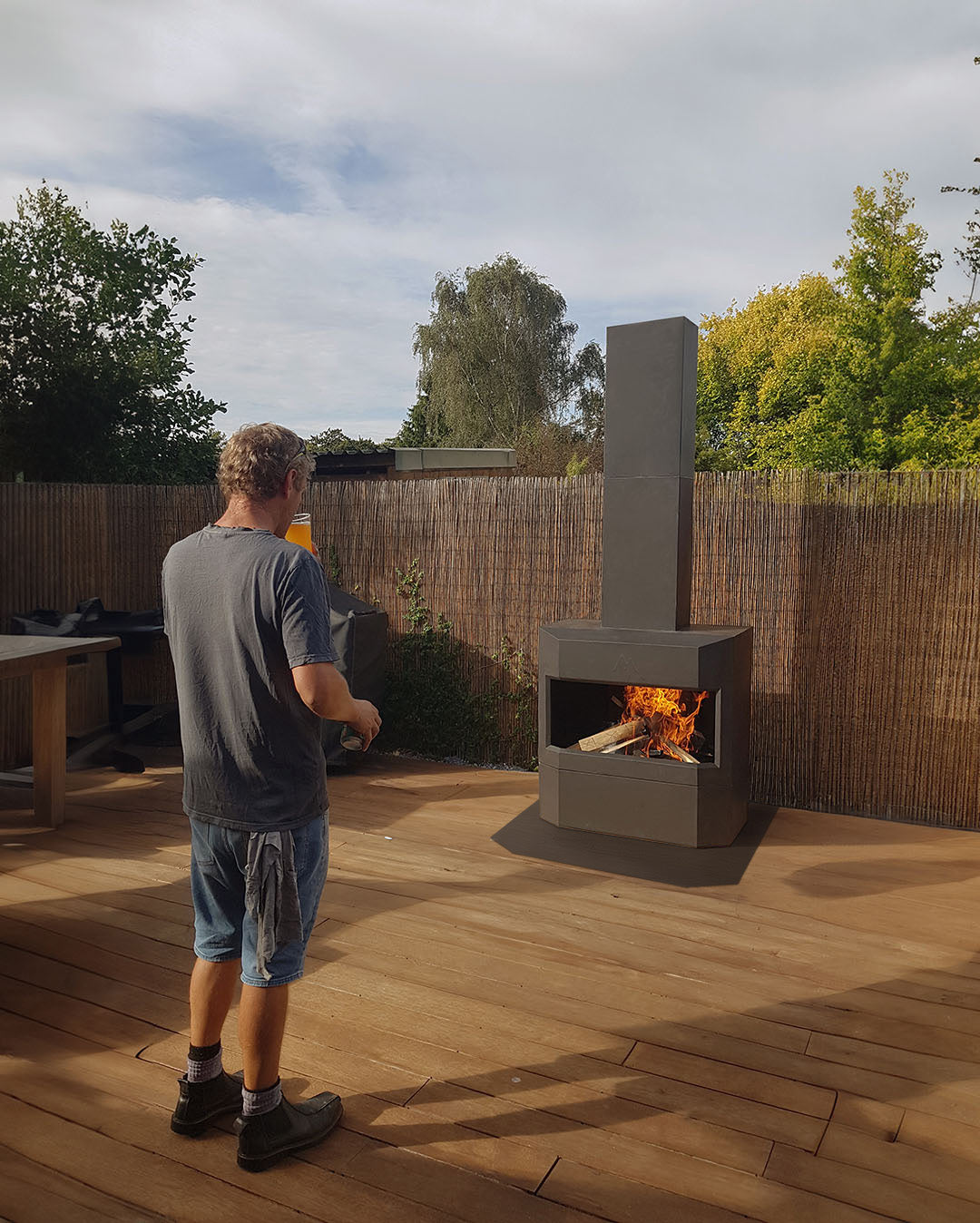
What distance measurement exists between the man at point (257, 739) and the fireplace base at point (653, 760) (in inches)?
74.9

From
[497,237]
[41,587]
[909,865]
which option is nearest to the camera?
[909,865]

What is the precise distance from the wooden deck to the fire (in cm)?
54

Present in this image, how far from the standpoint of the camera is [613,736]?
11.9ft

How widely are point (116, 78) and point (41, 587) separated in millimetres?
3261

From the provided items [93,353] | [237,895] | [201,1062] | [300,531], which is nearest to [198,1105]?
[201,1062]

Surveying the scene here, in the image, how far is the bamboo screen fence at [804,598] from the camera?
3812 millimetres

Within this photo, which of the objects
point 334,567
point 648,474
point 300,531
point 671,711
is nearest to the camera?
point 300,531

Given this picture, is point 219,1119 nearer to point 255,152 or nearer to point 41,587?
point 41,587

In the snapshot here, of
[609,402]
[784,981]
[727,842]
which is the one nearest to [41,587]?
[609,402]

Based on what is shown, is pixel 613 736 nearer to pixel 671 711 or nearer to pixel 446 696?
pixel 671 711

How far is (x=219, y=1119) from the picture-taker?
71.2 inches

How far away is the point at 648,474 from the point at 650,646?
69cm

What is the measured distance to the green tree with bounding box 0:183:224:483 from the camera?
6.77m

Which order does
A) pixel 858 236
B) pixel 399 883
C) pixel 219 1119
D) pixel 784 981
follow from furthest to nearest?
pixel 858 236, pixel 399 883, pixel 784 981, pixel 219 1119
